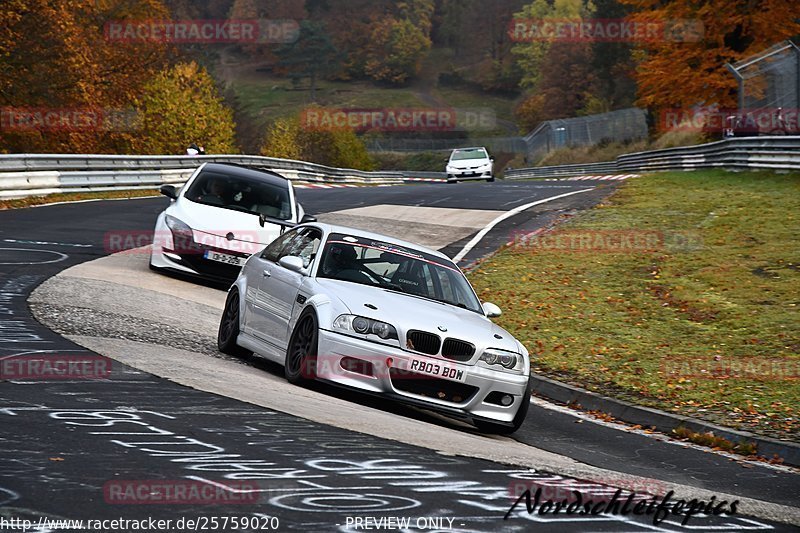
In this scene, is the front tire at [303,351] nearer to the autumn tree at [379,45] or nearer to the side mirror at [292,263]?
the side mirror at [292,263]

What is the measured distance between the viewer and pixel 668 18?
42781 millimetres

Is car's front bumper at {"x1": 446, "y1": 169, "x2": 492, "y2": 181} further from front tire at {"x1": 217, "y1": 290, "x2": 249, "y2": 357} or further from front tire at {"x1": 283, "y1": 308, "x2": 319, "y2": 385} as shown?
front tire at {"x1": 283, "y1": 308, "x2": 319, "y2": 385}

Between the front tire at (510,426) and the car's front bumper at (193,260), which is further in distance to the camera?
the car's front bumper at (193,260)

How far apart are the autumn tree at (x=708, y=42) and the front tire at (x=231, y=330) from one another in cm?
3379

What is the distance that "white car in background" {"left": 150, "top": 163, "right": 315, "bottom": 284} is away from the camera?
15.1m

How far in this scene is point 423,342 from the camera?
8672 mm

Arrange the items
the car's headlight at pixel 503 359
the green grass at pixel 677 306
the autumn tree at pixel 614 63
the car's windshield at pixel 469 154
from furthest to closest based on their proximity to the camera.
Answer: the autumn tree at pixel 614 63 < the car's windshield at pixel 469 154 < the green grass at pixel 677 306 < the car's headlight at pixel 503 359

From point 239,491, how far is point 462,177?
44.7 metres

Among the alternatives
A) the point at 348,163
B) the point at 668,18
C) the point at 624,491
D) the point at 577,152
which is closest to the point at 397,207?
the point at 668,18

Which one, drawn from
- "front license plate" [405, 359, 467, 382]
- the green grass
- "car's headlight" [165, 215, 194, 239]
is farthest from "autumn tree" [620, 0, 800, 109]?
"front license plate" [405, 359, 467, 382]

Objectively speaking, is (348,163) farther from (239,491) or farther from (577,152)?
(239,491)

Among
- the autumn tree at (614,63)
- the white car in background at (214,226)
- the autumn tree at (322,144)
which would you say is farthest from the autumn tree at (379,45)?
the white car in background at (214,226)

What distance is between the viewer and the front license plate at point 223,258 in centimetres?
1503

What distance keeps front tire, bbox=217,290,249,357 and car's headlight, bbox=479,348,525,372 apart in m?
2.86
